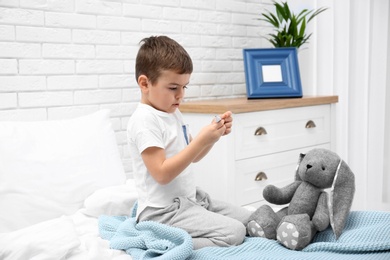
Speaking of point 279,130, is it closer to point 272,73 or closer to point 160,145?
point 272,73

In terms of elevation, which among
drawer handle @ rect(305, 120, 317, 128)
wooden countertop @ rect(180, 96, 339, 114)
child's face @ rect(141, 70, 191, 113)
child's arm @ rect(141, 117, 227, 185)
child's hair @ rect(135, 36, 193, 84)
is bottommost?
drawer handle @ rect(305, 120, 317, 128)

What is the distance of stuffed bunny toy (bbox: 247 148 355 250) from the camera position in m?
1.59

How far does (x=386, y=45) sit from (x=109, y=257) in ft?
8.52

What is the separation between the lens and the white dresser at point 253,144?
2496 mm

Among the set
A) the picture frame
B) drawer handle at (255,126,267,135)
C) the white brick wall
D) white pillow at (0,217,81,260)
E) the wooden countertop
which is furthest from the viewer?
the picture frame

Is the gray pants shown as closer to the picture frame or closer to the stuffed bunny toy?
the stuffed bunny toy

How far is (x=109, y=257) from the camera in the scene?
1497 mm

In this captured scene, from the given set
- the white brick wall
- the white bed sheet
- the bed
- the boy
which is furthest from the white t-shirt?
the white brick wall

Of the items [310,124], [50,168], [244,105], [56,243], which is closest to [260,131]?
[244,105]

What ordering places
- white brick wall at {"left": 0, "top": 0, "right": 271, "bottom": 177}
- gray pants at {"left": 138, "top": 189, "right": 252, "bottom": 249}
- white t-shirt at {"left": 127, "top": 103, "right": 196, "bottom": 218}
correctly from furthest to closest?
white brick wall at {"left": 0, "top": 0, "right": 271, "bottom": 177} → white t-shirt at {"left": 127, "top": 103, "right": 196, "bottom": 218} → gray pants at {"left": 138, "top": 189, "right": 252, "bottom": 249}

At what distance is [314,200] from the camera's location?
1664 millimetres

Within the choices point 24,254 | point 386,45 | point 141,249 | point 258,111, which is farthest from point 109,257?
point 386,45

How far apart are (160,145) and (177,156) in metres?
0.07

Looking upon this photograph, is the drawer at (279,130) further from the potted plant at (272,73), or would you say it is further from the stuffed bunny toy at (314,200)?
the stuffed bunny toy at (314,200)
